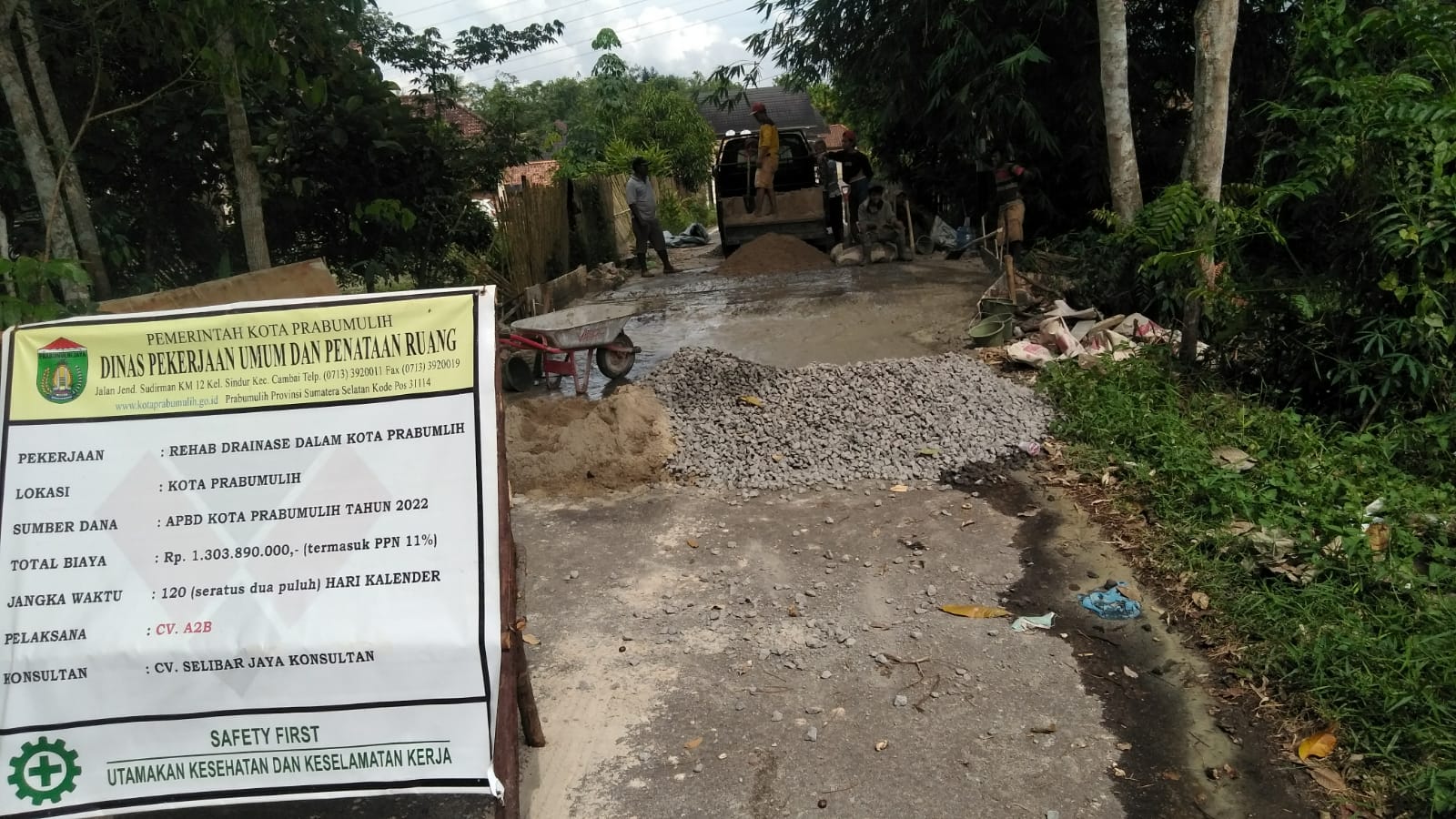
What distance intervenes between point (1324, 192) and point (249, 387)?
20.8ft

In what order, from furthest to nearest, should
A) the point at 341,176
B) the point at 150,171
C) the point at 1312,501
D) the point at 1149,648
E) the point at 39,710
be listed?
the point at 341,176, the point at 150,171, the point at 1312,501, the point at 1149,648, the point at 39,710

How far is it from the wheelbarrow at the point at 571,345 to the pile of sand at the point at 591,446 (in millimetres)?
708

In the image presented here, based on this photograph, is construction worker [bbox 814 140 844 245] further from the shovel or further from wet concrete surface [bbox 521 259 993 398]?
wet concrete surface [bbox 521 259 993 398]

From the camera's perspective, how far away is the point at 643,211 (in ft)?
48.8

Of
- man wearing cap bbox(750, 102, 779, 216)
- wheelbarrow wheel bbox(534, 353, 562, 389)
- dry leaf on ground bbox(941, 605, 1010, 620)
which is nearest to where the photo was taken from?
dry leaf on ground bbox(941, 605, 1010, 620)

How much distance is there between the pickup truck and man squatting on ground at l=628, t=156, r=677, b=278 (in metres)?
1.12

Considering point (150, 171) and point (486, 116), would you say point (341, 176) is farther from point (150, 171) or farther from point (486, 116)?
point (486, 116)

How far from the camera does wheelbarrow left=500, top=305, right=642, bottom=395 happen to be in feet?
25.0

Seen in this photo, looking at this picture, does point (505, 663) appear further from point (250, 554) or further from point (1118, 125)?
point (1118, 125)

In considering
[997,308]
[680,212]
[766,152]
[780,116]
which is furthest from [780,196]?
[780,116]

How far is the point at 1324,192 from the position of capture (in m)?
6.25

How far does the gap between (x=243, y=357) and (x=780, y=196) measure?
13.5 meters

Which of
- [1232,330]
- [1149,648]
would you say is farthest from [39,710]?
[1232,330]

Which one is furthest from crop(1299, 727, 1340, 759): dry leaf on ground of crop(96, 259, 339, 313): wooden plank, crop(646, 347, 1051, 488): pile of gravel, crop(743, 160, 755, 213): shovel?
crop(743, 160, 755, 213): shovel
